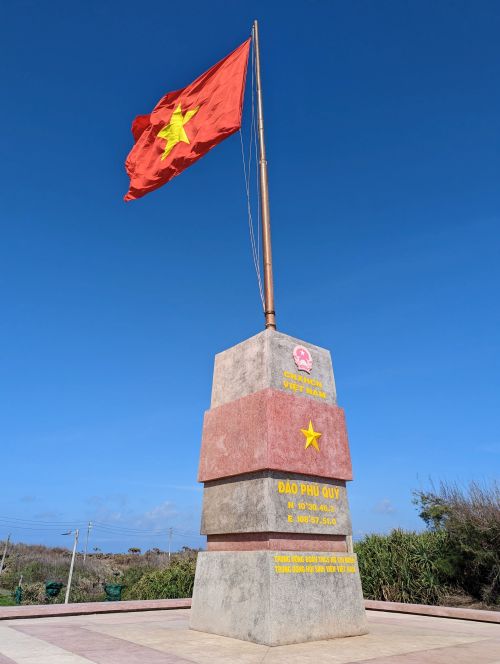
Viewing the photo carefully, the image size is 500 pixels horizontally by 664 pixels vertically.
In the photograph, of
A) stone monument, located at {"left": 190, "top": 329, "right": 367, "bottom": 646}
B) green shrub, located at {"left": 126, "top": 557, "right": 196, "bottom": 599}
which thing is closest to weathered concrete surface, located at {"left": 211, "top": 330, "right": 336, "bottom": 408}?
stone monument, located at {"left": 190, "top": 329, "right": 367, "bottom": 646}

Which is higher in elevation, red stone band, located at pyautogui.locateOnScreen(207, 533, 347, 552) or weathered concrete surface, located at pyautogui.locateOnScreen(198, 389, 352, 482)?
weathered concrete surface, located at pyautogui.locateOnScreen(198, 389, 352, 482)

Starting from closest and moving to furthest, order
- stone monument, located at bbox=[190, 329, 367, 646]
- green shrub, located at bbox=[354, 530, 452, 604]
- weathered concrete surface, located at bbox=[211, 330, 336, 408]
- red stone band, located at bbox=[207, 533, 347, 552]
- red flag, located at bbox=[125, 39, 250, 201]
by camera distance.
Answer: stone monument, located at bbox=[190, 329, 367, 646], red stone band, located at bbox=[207, 533, 347, 552], weathered concrete surface, located at bbox=[211, 330, 336, 408], red flag, located at bbox=[125, 39, 250, 201], green shrub, located at bbox=[354, 530, 452, 604]

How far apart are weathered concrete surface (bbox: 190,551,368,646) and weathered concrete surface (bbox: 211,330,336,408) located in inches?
96.0

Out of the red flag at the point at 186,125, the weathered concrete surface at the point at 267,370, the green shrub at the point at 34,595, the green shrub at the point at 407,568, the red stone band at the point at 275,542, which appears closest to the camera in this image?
the red stone band at the point at 275,542

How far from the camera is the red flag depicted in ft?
31.2

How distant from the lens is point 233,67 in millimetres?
9992

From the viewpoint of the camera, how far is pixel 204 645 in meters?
5.90

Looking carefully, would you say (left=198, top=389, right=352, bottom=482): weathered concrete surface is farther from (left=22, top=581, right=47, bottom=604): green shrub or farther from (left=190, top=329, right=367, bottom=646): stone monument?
(left=22, top=581, right=47, bottom=604): green shrub

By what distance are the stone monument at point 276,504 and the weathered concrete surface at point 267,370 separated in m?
0.02

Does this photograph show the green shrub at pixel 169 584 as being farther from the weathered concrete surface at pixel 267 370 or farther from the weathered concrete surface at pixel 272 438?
the weathered concrete surface at pixel 267 370

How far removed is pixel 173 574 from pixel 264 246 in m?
13.6

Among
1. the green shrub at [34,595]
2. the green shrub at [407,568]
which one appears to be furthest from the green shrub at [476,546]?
the green shrub at [34,595]

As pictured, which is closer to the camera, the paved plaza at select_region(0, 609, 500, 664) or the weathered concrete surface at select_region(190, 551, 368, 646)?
the paved plaza at select_region(0, 609, 500, 664)

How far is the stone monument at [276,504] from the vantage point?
6451 mm
